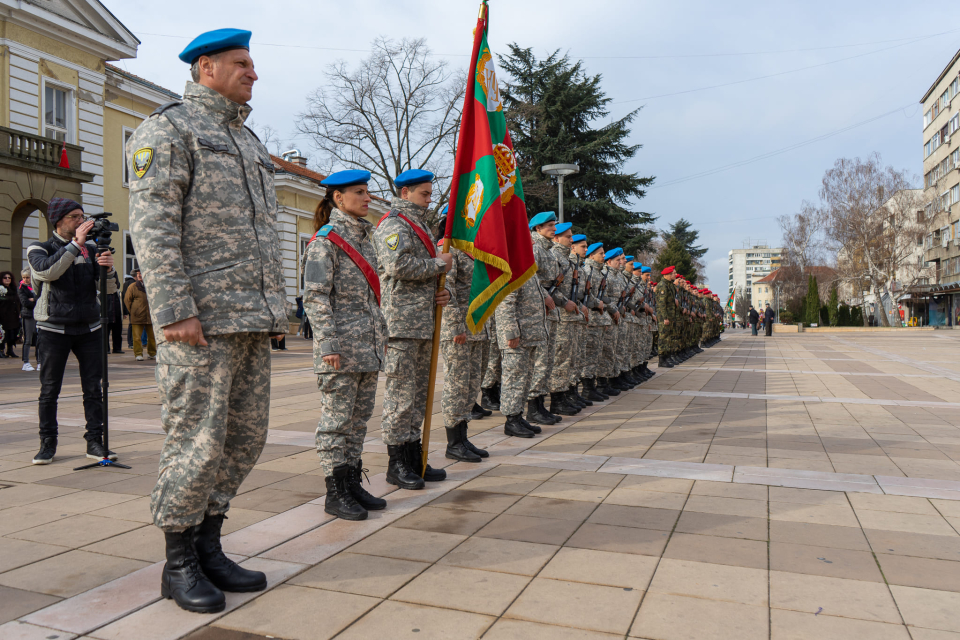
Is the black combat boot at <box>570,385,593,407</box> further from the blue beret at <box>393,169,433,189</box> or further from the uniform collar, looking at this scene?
the uniform collar

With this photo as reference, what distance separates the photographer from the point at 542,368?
24.7ft

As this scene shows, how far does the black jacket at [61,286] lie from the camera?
5.30m

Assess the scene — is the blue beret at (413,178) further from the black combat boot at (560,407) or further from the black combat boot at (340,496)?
the black combat boot at (560,407)

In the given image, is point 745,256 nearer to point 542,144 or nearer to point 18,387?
point 542,144

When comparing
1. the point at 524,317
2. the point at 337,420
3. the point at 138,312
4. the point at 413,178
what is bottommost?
the point at 337,420

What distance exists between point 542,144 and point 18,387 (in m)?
28.2

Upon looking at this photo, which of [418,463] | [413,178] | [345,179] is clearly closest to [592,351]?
[418,463]

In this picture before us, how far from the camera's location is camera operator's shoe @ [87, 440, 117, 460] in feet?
17.8

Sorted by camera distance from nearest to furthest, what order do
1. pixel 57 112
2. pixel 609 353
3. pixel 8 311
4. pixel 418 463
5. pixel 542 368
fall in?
pixel 418 463 → pixel 542 368 → pixel 609 353 → pixel 8 311 → pixel 57 112

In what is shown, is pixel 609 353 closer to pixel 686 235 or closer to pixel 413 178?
pixel 413 178

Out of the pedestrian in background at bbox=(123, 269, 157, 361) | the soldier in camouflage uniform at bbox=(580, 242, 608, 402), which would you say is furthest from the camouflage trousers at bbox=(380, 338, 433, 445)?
the pedestrian in background at bbox=(123, 269, 157, 361)

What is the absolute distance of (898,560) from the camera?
11.5ft

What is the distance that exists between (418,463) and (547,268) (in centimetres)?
328

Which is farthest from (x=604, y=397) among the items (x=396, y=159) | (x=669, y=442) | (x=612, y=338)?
(x=396, y=159)
